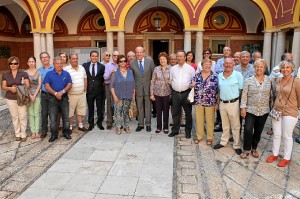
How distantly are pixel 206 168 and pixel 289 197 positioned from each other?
3.58ft

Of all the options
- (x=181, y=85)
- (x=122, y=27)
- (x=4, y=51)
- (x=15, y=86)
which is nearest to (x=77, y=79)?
(x=15, y=86)

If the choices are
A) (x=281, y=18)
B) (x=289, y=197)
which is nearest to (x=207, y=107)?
Result: (x=289, y=197)

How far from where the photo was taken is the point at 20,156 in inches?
165

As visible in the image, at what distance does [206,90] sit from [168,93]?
2.93ft

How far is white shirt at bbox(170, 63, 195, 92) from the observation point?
4.86 m

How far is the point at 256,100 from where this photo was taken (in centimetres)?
390

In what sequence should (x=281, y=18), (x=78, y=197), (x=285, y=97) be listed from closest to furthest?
(x=78, y=197)
(x=285, y=97)
(x=281, y=18)

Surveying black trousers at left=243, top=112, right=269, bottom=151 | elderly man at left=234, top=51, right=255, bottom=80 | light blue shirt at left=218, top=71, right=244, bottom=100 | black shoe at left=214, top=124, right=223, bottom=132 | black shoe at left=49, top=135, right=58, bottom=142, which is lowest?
black shoe at left=49, top=135, right=58, bottom=142

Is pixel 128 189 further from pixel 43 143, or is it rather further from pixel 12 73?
pixel 12 73

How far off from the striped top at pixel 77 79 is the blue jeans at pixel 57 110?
233mm

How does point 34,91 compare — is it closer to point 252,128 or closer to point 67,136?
point 67,136

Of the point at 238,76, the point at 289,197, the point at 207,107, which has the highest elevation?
the point at 238,76

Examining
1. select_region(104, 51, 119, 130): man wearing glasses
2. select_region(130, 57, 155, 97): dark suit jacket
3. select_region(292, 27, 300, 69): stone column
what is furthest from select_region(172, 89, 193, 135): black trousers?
select_region(292, 27, 300, 69): stone column

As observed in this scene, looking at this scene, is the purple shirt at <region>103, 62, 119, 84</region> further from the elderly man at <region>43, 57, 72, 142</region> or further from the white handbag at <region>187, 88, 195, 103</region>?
the white handbag at <region>187, 88, 195, 103</region>
